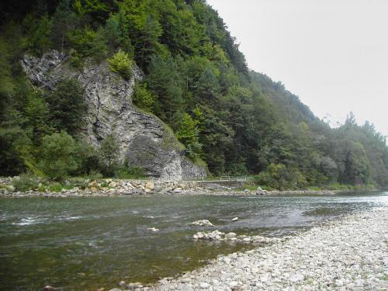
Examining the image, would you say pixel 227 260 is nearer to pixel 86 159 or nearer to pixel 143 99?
pixel 86 159

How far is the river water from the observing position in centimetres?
816

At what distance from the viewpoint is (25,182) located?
28562 millimetres

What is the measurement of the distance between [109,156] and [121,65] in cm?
1568

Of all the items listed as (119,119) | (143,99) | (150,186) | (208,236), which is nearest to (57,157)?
(150,186)

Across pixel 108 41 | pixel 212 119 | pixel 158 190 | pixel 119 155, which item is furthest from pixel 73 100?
pixel 212 119

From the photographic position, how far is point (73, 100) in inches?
1650

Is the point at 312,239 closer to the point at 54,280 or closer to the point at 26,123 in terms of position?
the point at 54,280

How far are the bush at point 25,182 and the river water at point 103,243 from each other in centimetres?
879

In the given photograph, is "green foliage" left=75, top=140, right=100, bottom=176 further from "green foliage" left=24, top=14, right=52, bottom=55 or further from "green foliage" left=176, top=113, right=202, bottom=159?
"green foliage" left=24, top=14, right=52, bottom=55

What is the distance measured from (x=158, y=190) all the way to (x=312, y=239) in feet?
82.8

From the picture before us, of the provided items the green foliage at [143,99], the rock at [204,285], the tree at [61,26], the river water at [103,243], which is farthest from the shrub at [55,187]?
the tree at [61,26]

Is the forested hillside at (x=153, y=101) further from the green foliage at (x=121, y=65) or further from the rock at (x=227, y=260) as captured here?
the rock at (x=227, y=260)

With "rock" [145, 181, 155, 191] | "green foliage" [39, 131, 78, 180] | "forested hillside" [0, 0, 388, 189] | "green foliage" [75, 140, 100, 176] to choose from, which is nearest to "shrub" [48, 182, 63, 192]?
"green foliage" [39, 131, 78, 180]

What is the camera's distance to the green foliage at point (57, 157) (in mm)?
31547
